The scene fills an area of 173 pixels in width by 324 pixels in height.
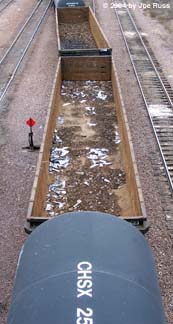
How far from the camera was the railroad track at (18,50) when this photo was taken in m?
20.4

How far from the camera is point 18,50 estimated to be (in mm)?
24609

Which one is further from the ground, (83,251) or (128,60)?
(83,251)

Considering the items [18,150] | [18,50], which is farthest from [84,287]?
[18,50]

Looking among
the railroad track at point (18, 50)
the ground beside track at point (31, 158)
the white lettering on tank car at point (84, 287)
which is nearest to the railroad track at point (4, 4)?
the railroad track at point (18, 50)

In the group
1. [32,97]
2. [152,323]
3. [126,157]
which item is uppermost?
[152,323]

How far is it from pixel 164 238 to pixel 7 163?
18.2 feet

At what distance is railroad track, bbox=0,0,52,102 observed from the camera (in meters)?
20.4

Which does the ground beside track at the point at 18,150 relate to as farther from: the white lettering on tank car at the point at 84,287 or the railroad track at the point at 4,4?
the railroad track at the point at 4,4

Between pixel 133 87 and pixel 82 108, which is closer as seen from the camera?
pixel 82 108

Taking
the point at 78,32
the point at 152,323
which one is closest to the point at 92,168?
the point at 152,323

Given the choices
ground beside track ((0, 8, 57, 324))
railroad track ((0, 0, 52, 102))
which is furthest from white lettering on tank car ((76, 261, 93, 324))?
railroad track ((0, 0, 52, 102))

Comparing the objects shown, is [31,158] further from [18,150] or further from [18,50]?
[18,50]

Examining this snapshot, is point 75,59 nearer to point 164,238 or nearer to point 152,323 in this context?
point 164,238

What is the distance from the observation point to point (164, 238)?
10.2 meters
